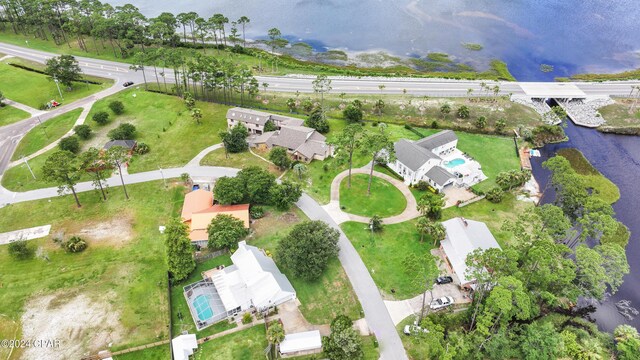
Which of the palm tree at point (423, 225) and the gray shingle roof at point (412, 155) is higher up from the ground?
the gray shingle roof at point (412, 155)

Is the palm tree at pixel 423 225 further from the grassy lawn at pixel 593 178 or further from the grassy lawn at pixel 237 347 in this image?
the grassy lawn at pixel 593 178

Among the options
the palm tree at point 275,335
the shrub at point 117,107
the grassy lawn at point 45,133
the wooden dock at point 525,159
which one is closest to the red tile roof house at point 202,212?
the palm tree at point 275,335

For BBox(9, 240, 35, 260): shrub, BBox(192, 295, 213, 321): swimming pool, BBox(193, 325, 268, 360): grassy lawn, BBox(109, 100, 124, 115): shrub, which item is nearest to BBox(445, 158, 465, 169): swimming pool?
BBox(193, 325, 268, 360): grassy lawn

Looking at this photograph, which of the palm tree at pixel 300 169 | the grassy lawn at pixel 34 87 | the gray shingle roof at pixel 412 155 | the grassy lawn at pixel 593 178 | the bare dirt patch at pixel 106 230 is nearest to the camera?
the bare dirt patch at pixel 106 230

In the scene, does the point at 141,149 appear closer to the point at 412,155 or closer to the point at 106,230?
the point at 106,230

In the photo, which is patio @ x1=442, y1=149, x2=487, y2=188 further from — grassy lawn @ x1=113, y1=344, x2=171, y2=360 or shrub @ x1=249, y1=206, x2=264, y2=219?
grassy lawn @ x1=113, y1=344, x2=171, y2=360

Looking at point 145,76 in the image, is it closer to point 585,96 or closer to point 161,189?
point 161,189
